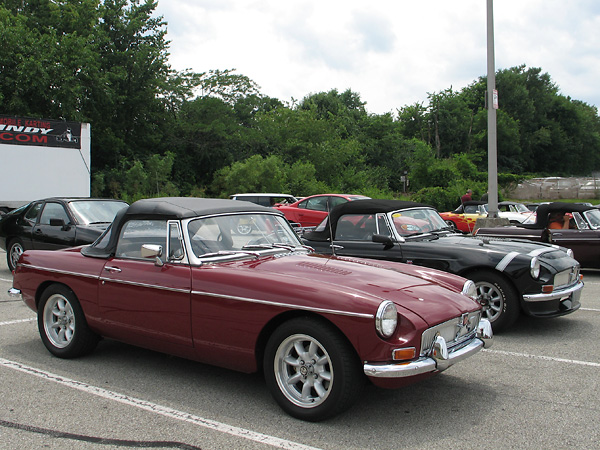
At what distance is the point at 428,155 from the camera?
141 ft

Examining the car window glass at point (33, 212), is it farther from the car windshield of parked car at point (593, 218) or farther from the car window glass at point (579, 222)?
the car windshield of parked car at point (593, 218)

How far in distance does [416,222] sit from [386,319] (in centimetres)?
435

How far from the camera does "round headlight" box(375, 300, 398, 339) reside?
359 cm

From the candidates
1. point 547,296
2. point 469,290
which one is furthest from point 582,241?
point 469,290

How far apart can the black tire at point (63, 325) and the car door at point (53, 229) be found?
4483 mm

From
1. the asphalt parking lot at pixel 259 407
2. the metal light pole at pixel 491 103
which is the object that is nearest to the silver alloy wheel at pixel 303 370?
the asphalt parking lot at pixel 259 407

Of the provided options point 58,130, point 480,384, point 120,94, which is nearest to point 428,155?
point 120,94

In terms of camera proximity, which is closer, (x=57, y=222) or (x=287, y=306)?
(x=287, y=306)

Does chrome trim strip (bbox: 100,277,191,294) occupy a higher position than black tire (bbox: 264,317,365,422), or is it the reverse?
chrome trim strip (bbox: 100,277,191,294)

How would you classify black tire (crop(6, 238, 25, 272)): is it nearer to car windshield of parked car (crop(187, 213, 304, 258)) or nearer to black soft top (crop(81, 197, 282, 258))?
black soft top (crop(81, 197, 282, 258))

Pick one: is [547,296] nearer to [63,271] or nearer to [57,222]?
[63,271]

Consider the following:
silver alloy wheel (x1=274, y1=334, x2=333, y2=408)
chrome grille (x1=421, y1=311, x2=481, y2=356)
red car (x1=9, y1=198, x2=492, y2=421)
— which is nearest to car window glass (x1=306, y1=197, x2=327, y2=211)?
red car (x1=9, y1=198, x2=492, y2=421)

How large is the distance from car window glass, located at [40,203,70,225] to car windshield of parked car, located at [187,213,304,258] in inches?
247

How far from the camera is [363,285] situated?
4.05 m
